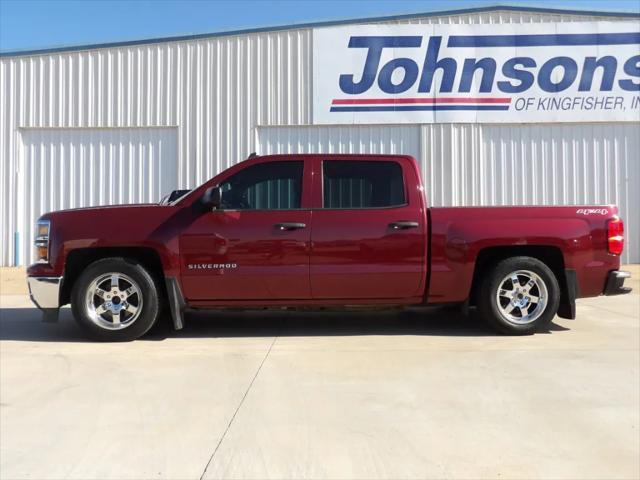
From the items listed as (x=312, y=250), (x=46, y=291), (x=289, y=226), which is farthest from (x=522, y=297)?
(x=46, y=291)

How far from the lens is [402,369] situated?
475 cm

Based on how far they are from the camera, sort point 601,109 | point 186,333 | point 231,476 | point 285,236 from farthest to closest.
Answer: point 601,109, point 186,333, point 285,236, point 231,476

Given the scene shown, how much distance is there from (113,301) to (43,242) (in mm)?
947

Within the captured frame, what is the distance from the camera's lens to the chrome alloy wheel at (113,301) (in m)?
5.68

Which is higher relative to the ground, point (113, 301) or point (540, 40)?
point (540, 40)

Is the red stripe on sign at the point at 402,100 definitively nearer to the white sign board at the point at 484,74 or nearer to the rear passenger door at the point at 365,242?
the white sign board at the point at 484,74

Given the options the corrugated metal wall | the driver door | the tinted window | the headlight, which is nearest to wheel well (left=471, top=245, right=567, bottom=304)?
the driver door

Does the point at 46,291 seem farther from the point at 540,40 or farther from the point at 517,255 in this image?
the point at 540,40

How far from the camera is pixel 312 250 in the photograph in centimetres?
566

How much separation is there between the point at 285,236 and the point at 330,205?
1.88ft

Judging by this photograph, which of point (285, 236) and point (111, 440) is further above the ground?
point (285, 236)

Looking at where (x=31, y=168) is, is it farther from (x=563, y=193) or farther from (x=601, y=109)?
(x=601, y=109)

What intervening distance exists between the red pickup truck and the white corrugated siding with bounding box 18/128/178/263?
8070mm

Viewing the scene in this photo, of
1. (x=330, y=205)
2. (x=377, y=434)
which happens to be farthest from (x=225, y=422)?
(x=330, y=205)
